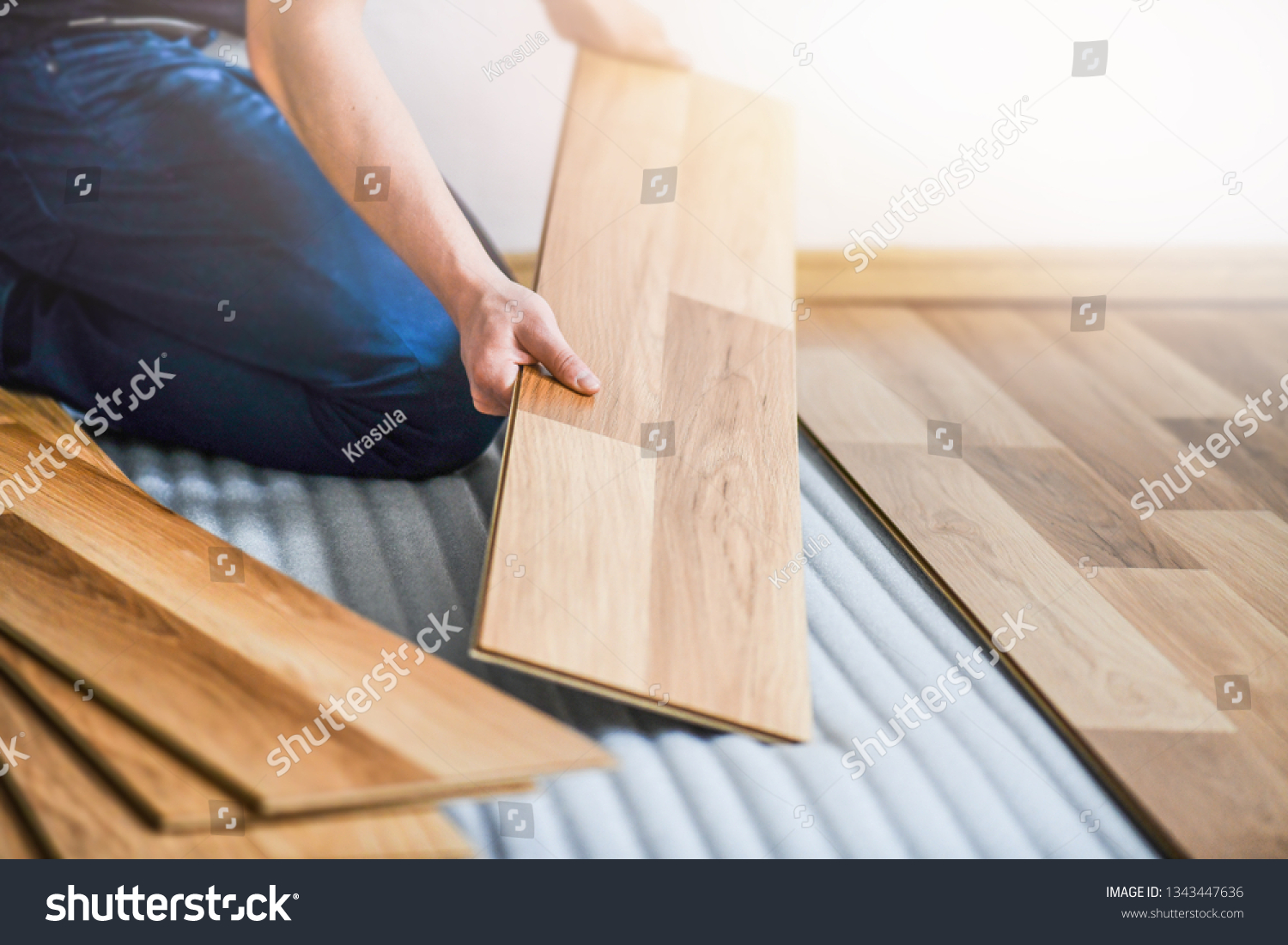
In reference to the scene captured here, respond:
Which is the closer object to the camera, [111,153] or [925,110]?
[111,153]

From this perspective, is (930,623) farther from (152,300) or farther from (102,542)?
(152,300)

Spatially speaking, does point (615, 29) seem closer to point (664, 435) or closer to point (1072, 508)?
point (664, 435)

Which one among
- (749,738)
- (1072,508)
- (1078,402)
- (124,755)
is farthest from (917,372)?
(124,755)

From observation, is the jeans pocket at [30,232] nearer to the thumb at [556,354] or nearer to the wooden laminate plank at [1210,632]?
the thumb at [556,354]

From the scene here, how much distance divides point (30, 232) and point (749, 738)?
106 cm

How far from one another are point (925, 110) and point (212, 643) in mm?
1356

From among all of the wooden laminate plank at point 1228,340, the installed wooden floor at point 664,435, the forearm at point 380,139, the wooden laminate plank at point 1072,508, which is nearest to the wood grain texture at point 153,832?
the installed wooden floor at point 664,435

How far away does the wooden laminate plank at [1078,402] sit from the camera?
4.01 feet

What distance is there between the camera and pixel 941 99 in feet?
4.77

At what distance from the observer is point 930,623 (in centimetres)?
93

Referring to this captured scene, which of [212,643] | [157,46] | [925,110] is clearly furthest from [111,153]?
[925,110]

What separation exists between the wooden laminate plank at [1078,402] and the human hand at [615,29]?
0.70 meters

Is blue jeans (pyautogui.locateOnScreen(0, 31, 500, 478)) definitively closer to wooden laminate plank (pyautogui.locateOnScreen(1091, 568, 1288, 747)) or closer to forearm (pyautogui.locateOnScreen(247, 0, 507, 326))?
forearm (pyautogui.locateOnScreen(247, 0, 507, 326))
